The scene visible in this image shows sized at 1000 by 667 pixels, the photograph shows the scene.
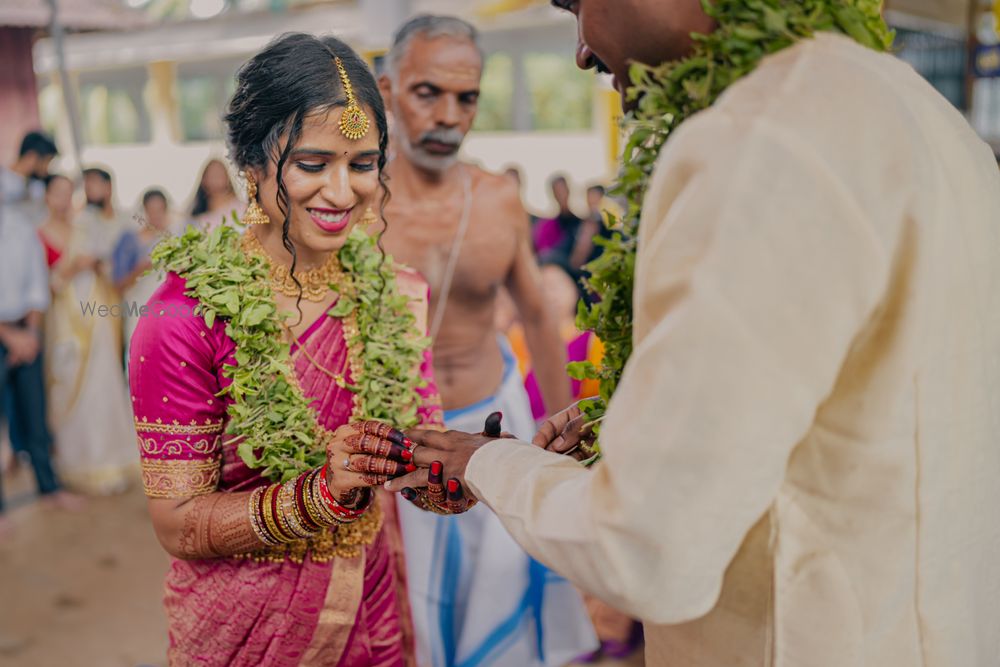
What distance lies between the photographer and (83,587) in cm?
465

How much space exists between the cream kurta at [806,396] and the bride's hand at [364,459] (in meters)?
0.26

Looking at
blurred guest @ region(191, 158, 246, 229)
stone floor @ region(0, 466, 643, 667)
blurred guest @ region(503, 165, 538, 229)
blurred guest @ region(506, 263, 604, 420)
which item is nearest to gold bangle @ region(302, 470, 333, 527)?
blurred guest @ region(503, 165, 538, 229)

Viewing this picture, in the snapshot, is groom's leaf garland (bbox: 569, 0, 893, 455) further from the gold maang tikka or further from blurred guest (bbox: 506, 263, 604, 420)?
blurred guest (bbox: 506, 263, 604, 420)

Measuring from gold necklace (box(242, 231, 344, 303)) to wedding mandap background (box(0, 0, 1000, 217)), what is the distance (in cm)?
494

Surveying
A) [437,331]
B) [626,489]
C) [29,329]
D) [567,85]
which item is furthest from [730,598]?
[567,85]

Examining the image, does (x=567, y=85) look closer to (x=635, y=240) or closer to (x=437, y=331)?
(x=437, y=331)

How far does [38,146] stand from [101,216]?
623 mm

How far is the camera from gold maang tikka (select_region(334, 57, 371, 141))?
181cm

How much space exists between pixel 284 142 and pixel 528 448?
808 millimetres

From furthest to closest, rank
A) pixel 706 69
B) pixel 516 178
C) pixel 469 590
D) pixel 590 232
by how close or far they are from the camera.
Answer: pixel 590 232, pixel 516 178, pixel 469 590, pixel 706 69

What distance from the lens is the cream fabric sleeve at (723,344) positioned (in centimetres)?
110

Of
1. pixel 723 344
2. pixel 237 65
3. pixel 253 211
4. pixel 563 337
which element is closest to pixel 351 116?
pixel 253 211

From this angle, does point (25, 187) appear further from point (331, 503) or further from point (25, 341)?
point (331, 503)

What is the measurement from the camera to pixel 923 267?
118 cm
